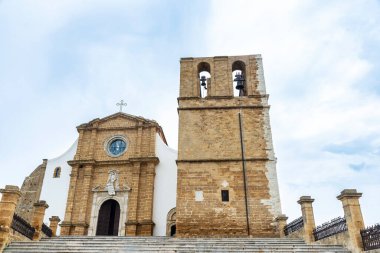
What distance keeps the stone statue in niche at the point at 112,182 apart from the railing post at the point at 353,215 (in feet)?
39.9

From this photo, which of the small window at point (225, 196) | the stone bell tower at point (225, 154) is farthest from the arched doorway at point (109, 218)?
the small window at point (225, 196)

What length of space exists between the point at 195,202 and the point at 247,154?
295cm

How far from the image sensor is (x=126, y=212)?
57.6 feet

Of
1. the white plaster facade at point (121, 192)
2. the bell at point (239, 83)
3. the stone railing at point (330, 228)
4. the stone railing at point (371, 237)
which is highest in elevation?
the bell at point (239, 83)

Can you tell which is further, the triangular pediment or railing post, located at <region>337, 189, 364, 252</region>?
the triangular pediment

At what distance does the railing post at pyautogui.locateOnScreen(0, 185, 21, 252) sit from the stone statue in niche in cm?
820

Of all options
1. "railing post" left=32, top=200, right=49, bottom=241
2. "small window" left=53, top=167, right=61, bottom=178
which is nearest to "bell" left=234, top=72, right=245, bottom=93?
"railing post" left=32, top=200, right=49, bottom=241

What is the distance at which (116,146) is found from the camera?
19859mm

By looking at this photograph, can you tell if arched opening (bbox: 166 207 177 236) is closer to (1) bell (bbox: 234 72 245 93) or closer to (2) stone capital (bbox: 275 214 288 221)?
(2) stone capital (bbox: 275 214 288 221)

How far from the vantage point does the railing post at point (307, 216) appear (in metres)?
10.4

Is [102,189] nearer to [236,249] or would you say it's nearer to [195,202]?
[195,202]

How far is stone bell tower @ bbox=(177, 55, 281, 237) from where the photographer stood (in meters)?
13.1

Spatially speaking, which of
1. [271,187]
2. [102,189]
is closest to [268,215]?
[271,187]

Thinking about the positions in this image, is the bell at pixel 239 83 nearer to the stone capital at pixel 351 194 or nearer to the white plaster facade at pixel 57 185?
the stone capital at pixel 351 194
